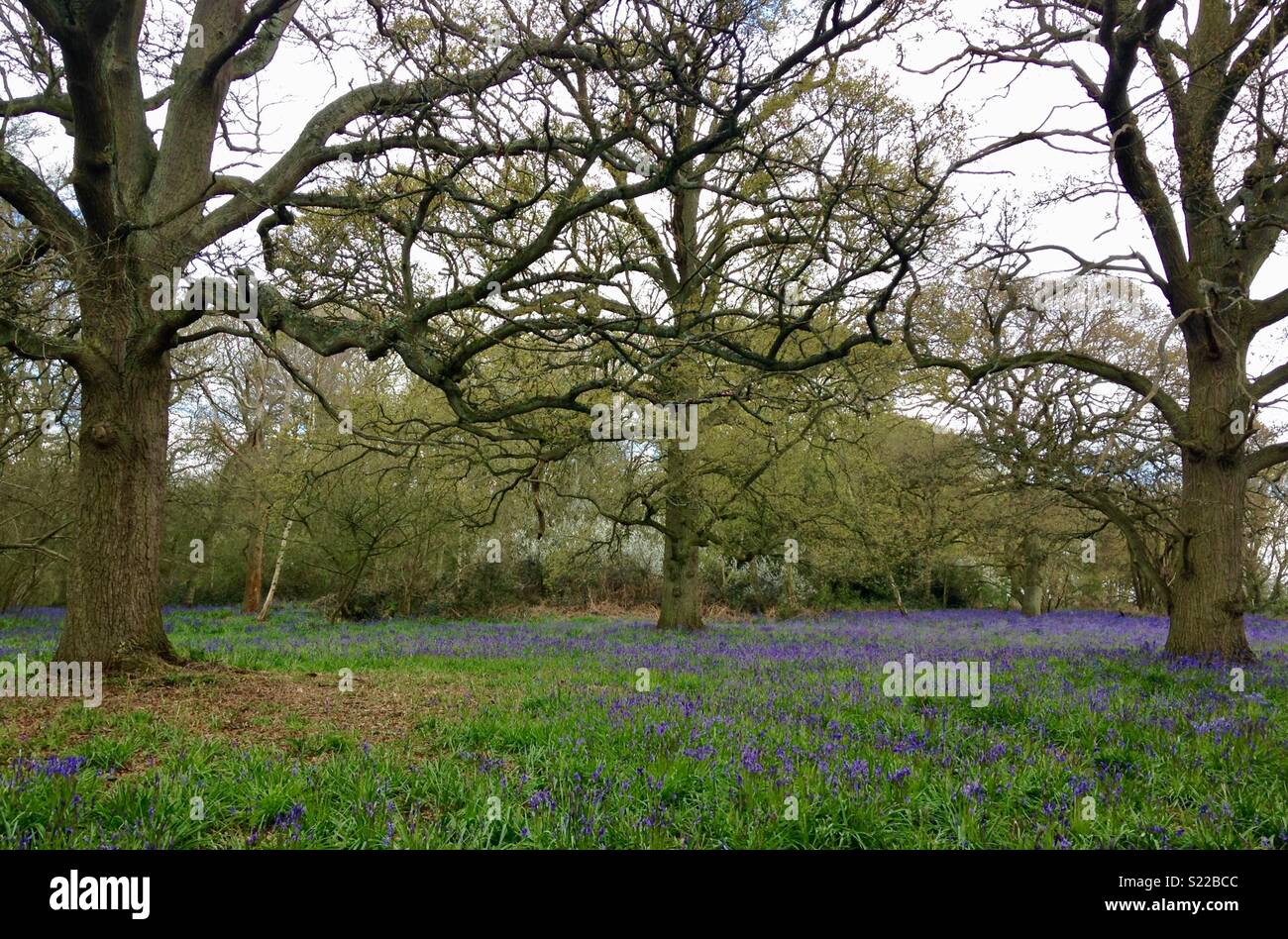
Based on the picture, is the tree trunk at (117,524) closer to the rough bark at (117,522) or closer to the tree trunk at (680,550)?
the rough bark at (117,522)

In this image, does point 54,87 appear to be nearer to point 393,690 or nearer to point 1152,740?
point 393,690

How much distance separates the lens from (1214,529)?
33.0ft

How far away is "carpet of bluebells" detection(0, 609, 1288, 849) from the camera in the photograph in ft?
12.4

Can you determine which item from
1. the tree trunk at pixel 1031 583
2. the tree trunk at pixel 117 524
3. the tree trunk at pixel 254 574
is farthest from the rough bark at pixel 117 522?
the tree trunk at pixel 1031 583

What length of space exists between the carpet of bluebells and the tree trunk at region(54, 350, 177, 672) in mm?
1490

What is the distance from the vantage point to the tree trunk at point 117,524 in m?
7.65

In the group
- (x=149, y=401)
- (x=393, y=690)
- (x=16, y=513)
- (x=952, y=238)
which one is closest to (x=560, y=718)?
(x=393, y=690)

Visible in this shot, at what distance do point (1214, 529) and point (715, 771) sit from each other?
927 cm

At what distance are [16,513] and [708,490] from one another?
668 inches

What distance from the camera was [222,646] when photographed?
12.4 meters

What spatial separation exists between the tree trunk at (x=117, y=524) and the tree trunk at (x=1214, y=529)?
1327cm

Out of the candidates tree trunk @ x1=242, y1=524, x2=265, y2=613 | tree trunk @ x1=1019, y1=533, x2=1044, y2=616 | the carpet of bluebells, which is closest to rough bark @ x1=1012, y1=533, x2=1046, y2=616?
tree trunk @ x1=1019, y1=533, x2=1044, y2=616

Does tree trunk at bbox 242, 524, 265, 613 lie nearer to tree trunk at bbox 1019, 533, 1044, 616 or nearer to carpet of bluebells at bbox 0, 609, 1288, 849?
carpet of bluebells at bbox 0, 609, 1288, 849

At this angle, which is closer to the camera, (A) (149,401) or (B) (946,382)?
(A) (149,401)
